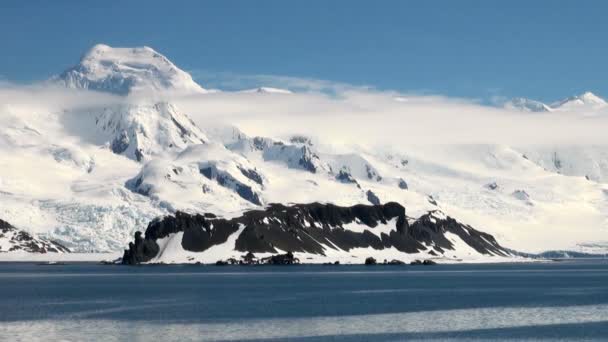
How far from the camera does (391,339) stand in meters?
117

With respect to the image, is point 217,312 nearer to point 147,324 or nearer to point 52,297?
point 147,324

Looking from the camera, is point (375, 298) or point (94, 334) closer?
point (94, 334)

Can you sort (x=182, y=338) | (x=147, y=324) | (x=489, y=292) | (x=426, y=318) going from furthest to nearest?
(x=489, y=292)
(x=426, y=318)
(x=147, y=324)
(x=182, y=338)

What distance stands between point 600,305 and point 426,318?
1207 inches

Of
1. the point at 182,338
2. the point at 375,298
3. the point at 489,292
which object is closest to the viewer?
the point at 182,338

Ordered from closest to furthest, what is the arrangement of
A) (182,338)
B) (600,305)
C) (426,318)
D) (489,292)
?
(182,338)
(426,318)
(600,305)
(489,292)

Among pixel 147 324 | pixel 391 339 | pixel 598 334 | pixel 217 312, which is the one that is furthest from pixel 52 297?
pixel 598 334

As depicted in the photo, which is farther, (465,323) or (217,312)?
(217,312)

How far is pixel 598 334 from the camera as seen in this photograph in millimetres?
118938

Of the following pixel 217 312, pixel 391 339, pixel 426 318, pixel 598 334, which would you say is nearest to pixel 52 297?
pixel 217 312

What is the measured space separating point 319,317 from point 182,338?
93.9 ft

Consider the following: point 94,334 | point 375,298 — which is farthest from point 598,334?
point 375,298

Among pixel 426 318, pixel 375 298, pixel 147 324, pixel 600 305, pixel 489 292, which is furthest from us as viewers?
pixel 489 292

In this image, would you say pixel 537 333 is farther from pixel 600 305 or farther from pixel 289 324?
pixel 600 305
